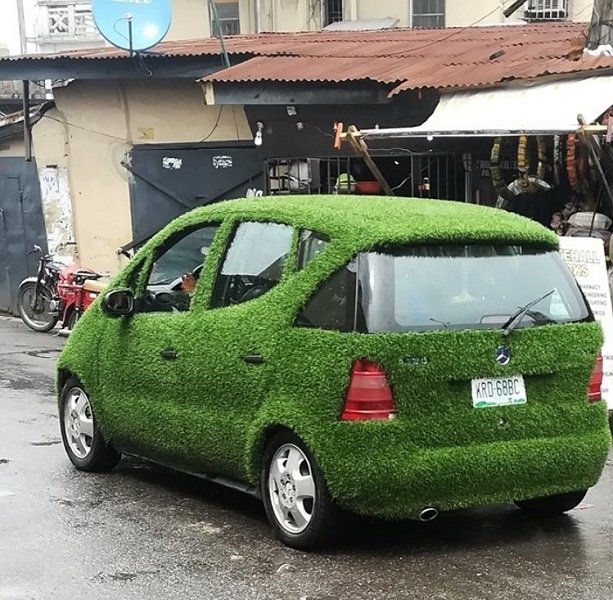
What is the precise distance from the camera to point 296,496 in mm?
5781

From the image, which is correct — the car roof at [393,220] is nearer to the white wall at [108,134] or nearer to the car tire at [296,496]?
the car tire at [296,496]

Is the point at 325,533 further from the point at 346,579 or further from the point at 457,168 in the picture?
the point at 457,168

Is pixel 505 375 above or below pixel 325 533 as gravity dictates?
above

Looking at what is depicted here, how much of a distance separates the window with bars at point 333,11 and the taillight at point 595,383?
20.3 meters

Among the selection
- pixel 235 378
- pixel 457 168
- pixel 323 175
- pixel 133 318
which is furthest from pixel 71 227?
pixel 235 378

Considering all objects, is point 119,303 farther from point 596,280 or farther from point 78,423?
point 596,280

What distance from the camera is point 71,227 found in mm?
16812

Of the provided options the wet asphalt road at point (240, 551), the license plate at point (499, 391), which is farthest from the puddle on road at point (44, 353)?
the license plate at point (499, 391)

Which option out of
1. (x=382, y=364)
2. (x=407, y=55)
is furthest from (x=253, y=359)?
(x=407, y=55)

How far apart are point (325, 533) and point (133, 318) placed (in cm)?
208

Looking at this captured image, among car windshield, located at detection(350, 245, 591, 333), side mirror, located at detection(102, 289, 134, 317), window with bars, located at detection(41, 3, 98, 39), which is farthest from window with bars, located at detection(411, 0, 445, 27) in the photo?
window with bars, located at detection(41, 3, 98, 39)

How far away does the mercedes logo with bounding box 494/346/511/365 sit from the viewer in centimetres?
562

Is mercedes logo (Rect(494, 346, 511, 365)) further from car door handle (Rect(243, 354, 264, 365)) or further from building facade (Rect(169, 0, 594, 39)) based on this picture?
building facade (Rect(169, 0, 594, 39))

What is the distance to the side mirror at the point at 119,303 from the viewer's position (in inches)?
274
